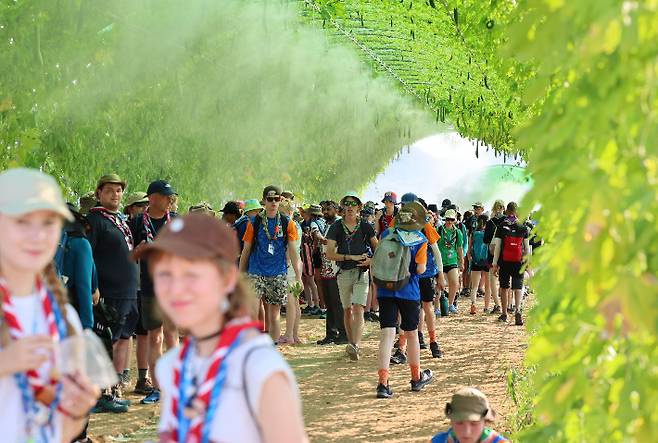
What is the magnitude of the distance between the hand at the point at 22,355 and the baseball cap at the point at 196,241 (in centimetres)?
40

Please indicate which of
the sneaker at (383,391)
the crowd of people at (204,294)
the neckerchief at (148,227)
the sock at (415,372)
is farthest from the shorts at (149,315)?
the sock at (415,372)

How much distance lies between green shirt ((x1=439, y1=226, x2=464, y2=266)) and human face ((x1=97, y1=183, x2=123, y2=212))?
8.83 meters

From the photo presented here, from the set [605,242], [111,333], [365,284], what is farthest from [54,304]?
[365,284]

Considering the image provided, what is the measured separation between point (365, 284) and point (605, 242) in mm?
10299

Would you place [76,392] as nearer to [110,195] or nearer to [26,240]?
[26,240]

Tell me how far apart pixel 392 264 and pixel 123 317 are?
97.0 inches

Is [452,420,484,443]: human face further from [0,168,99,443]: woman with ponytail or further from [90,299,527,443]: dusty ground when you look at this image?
[90,299,527,443]: dusty ground

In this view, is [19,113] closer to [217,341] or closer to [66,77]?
[66,77]

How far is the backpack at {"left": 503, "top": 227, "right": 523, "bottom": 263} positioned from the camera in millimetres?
16062

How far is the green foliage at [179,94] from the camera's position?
13.5m

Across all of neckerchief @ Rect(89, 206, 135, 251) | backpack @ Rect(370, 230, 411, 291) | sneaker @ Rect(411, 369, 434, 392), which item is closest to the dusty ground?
sneaker @ Rect(411, 369, 434, 392)

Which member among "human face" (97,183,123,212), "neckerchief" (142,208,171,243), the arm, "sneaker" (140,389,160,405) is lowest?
"sneaker" (140,389,160,405)

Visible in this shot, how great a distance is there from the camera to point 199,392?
2.85 m

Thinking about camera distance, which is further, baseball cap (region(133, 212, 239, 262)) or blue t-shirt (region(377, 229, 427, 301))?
blue t-shirt (region(377, 229, 427, 301))
